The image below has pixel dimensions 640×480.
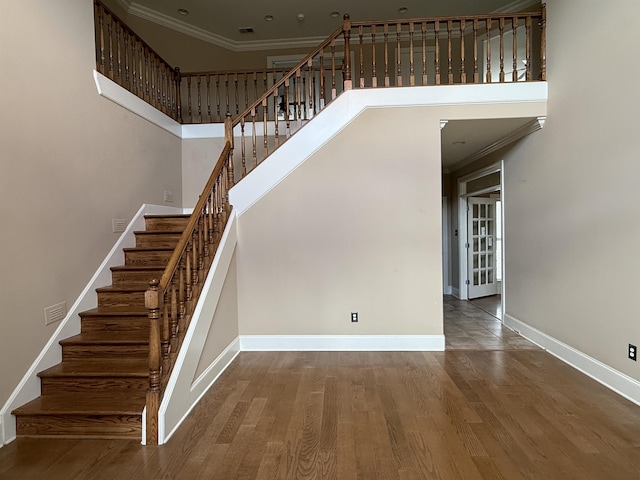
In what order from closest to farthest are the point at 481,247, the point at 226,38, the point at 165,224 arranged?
the point at 165,224
the point at 226,38
the point at 481,247

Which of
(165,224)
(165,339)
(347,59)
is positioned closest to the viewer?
(165,339)

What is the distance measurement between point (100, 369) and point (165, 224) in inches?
73.4

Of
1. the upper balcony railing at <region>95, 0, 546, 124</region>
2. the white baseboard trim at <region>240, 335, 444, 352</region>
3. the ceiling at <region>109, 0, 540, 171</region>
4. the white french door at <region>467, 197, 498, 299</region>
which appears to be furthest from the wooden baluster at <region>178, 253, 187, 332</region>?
the white french door at <region>467, 197, 498, 299</region>

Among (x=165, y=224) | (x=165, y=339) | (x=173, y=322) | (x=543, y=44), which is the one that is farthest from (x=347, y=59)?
(x=165, y=339)

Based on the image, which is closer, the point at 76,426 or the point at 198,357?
the point at 76,426

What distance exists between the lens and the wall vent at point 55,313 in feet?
8.60

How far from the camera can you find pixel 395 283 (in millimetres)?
3760

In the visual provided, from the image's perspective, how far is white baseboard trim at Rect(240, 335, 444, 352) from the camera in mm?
3730

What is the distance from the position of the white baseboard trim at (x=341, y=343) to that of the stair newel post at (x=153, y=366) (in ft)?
5.46

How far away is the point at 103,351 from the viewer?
2756 millimetres

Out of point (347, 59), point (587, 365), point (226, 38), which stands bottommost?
point (587, 365)

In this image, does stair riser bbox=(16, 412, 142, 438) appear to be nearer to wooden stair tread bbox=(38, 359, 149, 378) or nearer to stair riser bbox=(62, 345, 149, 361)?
wooden stair tread bbox=(38, 359, 149, 378)

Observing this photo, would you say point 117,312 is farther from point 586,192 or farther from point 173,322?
point 586,192

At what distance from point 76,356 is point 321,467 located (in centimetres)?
210
